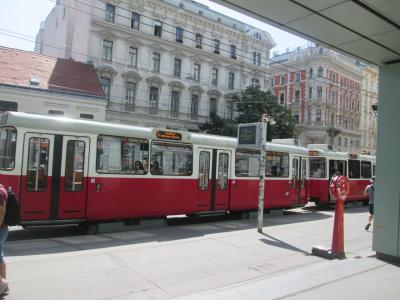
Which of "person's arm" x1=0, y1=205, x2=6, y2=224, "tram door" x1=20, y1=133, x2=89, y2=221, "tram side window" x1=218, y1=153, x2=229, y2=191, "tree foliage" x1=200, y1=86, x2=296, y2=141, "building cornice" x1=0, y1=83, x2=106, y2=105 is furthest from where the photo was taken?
"tree foliage" x1=200, y1=86, x2=296, y2=141

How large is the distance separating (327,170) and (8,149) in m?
15.1

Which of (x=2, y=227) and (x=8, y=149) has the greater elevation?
(x=8, y=149)

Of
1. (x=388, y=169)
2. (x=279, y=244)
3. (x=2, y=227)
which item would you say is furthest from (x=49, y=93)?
(x=388, y=169)

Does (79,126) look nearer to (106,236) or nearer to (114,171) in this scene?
(114,171)

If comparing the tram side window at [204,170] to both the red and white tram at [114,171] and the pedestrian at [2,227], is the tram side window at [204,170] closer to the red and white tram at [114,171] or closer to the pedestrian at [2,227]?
the red and white tram at [114,171]

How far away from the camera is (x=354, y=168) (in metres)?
22.1

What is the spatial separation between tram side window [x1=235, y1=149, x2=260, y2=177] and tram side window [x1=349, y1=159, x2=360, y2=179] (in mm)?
8906

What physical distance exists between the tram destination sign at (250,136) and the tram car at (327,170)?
28.2 ft

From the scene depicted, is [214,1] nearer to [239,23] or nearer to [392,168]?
[392,168]

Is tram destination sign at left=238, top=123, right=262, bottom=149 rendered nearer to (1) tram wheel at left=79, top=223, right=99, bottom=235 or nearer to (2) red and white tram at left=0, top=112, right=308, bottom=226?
(2) red and white tram at left=0, top=112, right=308, bottom=226

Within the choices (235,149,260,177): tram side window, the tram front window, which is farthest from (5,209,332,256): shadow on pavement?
the tram front window

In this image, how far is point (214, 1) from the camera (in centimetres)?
594

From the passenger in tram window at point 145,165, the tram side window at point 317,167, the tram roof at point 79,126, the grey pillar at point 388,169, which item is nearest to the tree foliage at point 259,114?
the tram side window at point 317,167

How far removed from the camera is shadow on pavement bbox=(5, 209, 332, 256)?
8797 mm
